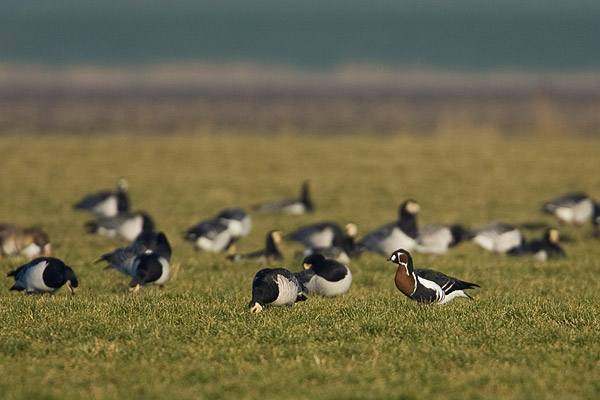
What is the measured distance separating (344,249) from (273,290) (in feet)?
18.4

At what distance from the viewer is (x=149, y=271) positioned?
39.7ft

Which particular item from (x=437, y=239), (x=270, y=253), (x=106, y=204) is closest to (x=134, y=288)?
(x=270, y=253)

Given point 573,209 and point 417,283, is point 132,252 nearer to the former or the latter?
point 417,283

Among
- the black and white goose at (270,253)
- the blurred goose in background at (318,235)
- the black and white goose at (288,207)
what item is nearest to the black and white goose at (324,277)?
the black and white goose at (270,253)

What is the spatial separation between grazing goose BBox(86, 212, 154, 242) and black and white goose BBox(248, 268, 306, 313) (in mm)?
7178

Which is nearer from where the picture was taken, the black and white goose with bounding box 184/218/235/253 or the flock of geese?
the flock of geese

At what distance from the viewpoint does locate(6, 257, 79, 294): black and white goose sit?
11.6 meters

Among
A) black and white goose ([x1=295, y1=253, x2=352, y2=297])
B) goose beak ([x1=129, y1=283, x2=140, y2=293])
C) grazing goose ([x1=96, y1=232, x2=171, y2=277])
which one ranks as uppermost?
black and white goose ([x1=295, y1=253, x2=352, y2=297])

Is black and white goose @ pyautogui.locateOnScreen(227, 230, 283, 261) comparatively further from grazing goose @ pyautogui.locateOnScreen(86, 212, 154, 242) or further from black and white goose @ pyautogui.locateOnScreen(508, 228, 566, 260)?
black and white goose @ pyautogui.locateOnScreen(508, 228, 566, 260)

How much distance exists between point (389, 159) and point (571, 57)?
167501 millimetres

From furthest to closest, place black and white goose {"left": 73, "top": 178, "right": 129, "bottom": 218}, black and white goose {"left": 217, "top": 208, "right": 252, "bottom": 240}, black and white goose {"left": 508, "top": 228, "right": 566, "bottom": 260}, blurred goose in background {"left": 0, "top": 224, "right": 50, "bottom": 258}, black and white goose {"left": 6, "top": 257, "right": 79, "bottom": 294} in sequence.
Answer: black and white goose {"left": 73, "top": 178, "right": 129, "bottom": 218}, black and white goose {"left": 217, "top": 208, "right": 252, "bottom": 240}, black and white goose {"left": 508, "top": 228, "right": 566, "bottom": 260}, blurred goose in background {"left": 0, "top": 224, "right": 50, "bottom": 258}, black and white goose {"left": 6, "top": 257, "right": 79, "bottom": 294}

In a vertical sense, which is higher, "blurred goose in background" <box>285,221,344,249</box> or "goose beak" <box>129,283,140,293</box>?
"goose beak" <box>129,283,140,293</box>

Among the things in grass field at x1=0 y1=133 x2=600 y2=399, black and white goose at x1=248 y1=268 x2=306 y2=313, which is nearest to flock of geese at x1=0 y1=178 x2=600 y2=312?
black and white goose at x1=248 y1=268 x2=306 y2=313

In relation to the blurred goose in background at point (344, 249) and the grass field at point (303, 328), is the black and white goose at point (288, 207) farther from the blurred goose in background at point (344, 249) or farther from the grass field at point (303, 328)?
the blurred goose in background at point (344, 249)
